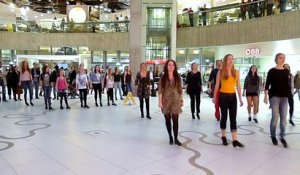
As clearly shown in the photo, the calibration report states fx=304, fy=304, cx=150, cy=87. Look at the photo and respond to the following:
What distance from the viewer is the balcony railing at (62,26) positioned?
22750 mm

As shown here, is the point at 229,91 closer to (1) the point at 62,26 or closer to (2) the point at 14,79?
(2) the point at 14,79

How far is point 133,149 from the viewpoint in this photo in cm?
516

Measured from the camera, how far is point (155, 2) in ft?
52.8

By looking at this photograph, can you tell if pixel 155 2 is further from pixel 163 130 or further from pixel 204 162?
pixel 204 162

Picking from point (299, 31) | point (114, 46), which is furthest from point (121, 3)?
point (299, 31)

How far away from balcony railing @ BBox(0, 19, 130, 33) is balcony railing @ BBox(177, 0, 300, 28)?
219 inches

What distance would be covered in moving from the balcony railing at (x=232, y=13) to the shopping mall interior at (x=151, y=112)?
0.05 metres

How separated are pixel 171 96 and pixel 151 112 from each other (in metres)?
4.25

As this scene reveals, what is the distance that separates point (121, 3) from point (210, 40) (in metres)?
14.3

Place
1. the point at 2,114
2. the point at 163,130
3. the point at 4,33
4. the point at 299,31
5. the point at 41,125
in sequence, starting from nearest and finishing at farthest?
1. the point at 163,130
2. the point at 41,125
3. the point at 2,114
4. the point at 299,31
5. the point at 4,33

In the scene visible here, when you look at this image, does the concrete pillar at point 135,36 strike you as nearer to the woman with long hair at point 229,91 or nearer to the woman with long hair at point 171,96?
the woman with long hair at point 171,96

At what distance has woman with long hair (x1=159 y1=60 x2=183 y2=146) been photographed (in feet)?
Answer: 18.1

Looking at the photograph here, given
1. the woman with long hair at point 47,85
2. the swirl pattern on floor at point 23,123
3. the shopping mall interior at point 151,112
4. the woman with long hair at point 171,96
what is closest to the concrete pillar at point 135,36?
the shopping mall interior at point 151,112

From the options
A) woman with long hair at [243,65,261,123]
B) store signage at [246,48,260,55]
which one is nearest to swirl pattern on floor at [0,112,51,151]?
woman with long hair at [243,65,261,123]
